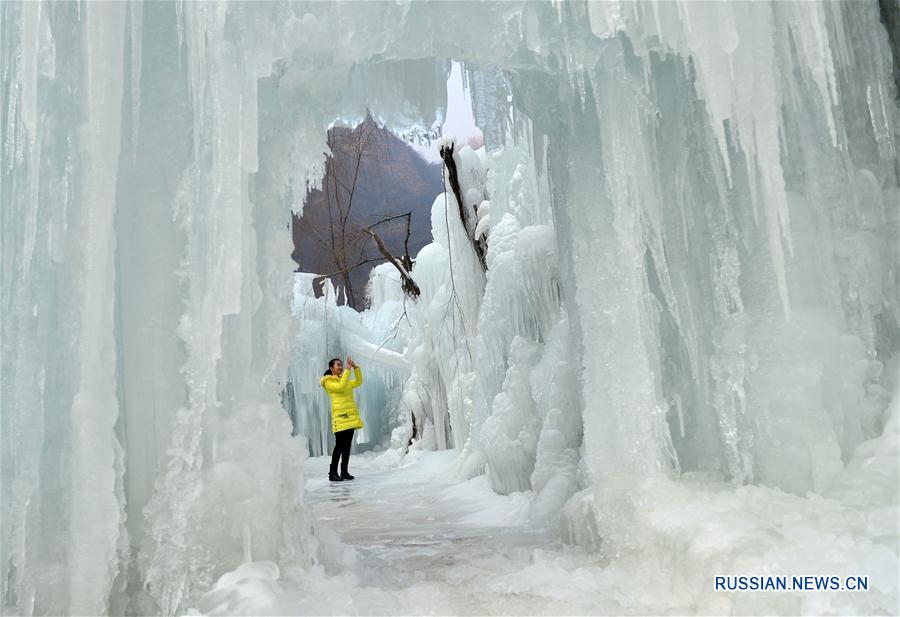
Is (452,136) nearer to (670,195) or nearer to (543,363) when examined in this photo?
(543,363)

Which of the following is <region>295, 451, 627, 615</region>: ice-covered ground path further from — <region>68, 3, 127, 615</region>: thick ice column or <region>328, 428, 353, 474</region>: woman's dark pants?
<region>328, 428, 353, 474</region>: woman's dark pants

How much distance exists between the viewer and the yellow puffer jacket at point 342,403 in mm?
7141

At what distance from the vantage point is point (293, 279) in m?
2.87

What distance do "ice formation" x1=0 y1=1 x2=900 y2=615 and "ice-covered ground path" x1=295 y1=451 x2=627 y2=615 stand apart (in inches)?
9.9

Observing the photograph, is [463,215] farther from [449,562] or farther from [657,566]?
[657,566]

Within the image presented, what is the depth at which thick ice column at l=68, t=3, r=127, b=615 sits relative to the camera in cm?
219

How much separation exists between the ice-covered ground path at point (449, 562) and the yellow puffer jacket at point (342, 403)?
56.8 inches

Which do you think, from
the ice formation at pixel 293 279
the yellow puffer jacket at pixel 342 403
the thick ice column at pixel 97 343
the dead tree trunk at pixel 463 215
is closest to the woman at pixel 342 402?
the yellow puffer jacket at pixel 342 403

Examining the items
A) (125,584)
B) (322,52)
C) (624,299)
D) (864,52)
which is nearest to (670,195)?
(624,299)

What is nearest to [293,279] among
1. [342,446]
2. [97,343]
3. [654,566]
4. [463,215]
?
[97,343]

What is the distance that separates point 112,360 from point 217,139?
861mm

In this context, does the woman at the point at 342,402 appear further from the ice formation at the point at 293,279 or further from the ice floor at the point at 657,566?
the ice formation at the point at 293,279

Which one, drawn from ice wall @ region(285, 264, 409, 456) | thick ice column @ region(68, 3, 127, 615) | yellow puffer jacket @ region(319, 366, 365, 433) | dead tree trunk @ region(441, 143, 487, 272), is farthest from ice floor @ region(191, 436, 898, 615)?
ice wall @ region(285, 264, 409, 456)

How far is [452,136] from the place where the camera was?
682 centimetres
